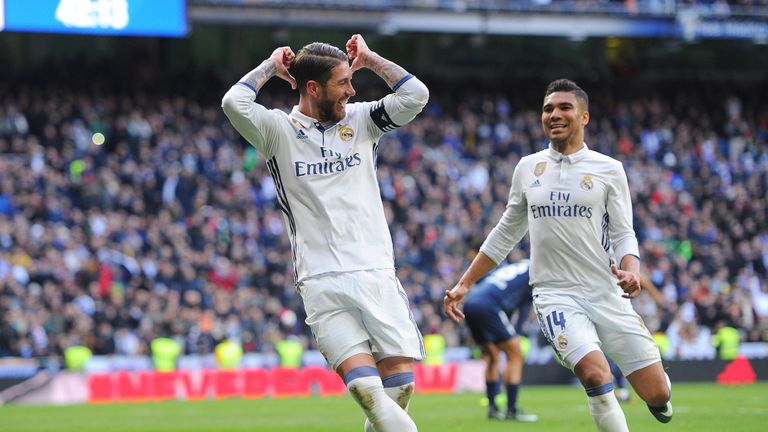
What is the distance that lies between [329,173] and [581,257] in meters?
1.97


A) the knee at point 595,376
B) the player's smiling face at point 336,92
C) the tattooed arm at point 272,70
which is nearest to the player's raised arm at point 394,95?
the player's smiling face at point 336,92

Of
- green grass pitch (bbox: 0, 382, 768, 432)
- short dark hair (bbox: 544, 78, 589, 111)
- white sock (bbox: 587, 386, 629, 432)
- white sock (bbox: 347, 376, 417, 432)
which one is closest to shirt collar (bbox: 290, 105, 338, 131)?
white sock (bbox: 347, 376, 417, 432)

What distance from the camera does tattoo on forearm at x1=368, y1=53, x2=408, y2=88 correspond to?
23.9ft

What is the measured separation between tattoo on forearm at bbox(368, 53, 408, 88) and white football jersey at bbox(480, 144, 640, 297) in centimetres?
158

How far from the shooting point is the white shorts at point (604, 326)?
8094 mm

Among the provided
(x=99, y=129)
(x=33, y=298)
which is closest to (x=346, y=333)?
(x=33, y=298)

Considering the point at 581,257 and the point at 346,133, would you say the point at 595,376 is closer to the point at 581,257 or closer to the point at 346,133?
the point at 581,257

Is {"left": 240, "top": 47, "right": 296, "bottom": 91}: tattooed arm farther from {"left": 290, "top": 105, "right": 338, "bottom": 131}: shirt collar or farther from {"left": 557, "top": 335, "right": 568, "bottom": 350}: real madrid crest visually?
{"left": 557, "top": 335, "right": 568, "bottom": 350}: real madrid crest

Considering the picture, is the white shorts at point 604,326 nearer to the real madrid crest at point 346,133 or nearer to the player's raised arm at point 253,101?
the real madrid crest at point 346,133

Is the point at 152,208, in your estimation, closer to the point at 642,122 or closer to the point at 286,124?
the point at 642,122

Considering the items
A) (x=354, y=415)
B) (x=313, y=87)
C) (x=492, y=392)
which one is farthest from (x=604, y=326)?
(x=354, y=415)

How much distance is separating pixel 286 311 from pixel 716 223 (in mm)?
13301

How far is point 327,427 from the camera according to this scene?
43.3ft

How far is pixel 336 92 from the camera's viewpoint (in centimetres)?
719
